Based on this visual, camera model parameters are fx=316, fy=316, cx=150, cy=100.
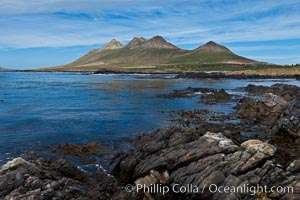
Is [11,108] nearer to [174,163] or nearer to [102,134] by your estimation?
[102,134]

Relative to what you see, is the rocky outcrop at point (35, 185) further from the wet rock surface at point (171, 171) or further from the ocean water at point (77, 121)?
the ocean water at point (77, 121)

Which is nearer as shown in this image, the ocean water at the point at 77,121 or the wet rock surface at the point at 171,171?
the wet rock surface at the point at 171,171

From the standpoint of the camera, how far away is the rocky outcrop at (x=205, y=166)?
50.3ft

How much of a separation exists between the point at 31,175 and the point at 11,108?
1610 inches

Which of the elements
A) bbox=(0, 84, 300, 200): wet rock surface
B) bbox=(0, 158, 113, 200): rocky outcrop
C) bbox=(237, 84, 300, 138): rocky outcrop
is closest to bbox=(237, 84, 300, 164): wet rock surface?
bbox=(237, 84, 300, 138): rocky outcrop

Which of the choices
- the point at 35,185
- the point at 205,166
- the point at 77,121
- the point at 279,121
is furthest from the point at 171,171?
the point at 77,121

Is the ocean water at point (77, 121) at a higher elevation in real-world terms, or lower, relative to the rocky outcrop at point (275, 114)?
lower

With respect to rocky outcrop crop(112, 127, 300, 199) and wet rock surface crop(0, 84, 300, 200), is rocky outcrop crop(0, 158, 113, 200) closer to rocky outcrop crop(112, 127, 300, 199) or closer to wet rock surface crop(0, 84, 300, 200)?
wet rock surface crop(0, 84, 300, 200)

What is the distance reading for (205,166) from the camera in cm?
1705

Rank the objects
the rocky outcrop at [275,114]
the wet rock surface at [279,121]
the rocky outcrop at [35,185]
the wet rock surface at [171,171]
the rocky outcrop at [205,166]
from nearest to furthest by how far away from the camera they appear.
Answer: the rocky outcrop at [35,185] < the wet rock surface at [171,171] < the rocky outcrop at [205,166] < the wet rock surface at [279,121] < the rocky outcrop at [275,114]

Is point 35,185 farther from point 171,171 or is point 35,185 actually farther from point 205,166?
point 205,166

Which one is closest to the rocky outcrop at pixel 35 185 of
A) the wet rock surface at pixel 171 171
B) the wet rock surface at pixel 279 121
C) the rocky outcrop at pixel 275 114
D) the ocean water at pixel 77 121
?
the wet rock surface at pixel 171 171

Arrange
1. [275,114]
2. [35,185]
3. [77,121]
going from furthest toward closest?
[77,121] < [275,114] < [35,185]

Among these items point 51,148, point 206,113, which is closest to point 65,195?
point 51,148
